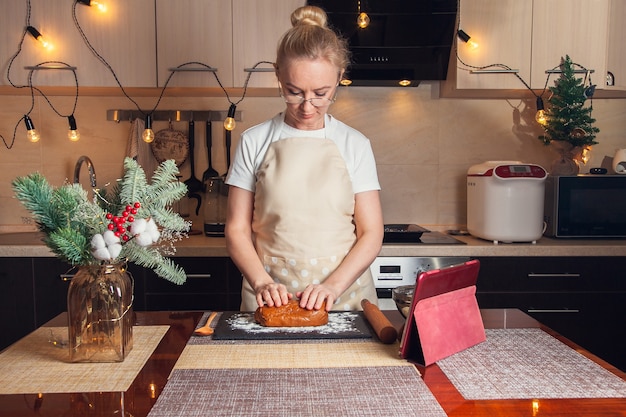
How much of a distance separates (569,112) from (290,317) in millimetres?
1955

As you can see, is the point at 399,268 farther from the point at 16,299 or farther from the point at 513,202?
the point at 16,299

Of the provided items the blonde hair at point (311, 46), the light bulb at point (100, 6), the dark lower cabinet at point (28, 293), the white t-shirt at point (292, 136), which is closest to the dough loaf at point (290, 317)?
the white t-shirt at point (292, 136)

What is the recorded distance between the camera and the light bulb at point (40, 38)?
2410mm

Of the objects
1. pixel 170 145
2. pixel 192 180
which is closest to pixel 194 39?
pixel 170 145

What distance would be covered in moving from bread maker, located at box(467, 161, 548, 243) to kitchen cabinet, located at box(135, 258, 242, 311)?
109cm

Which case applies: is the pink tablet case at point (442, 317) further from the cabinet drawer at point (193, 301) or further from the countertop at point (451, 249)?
the cabinet drawer at point (193, 301)

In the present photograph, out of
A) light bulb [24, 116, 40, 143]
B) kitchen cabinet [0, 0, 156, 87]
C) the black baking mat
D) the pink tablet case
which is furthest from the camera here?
light bulb [24, 116, 40, 143]

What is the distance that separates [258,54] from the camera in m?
2.50

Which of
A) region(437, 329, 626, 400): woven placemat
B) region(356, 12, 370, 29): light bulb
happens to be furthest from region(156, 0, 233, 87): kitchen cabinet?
region(437, 329, 626, 400): woven placemat

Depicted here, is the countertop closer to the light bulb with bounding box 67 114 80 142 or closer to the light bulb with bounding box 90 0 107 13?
the light bulb with bounding box 67 114 80 142

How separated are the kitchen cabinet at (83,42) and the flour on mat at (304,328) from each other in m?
1.57

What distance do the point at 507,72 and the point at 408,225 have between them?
2.70 ft

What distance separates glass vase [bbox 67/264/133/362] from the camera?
102 cm

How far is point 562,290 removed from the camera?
238 cm
